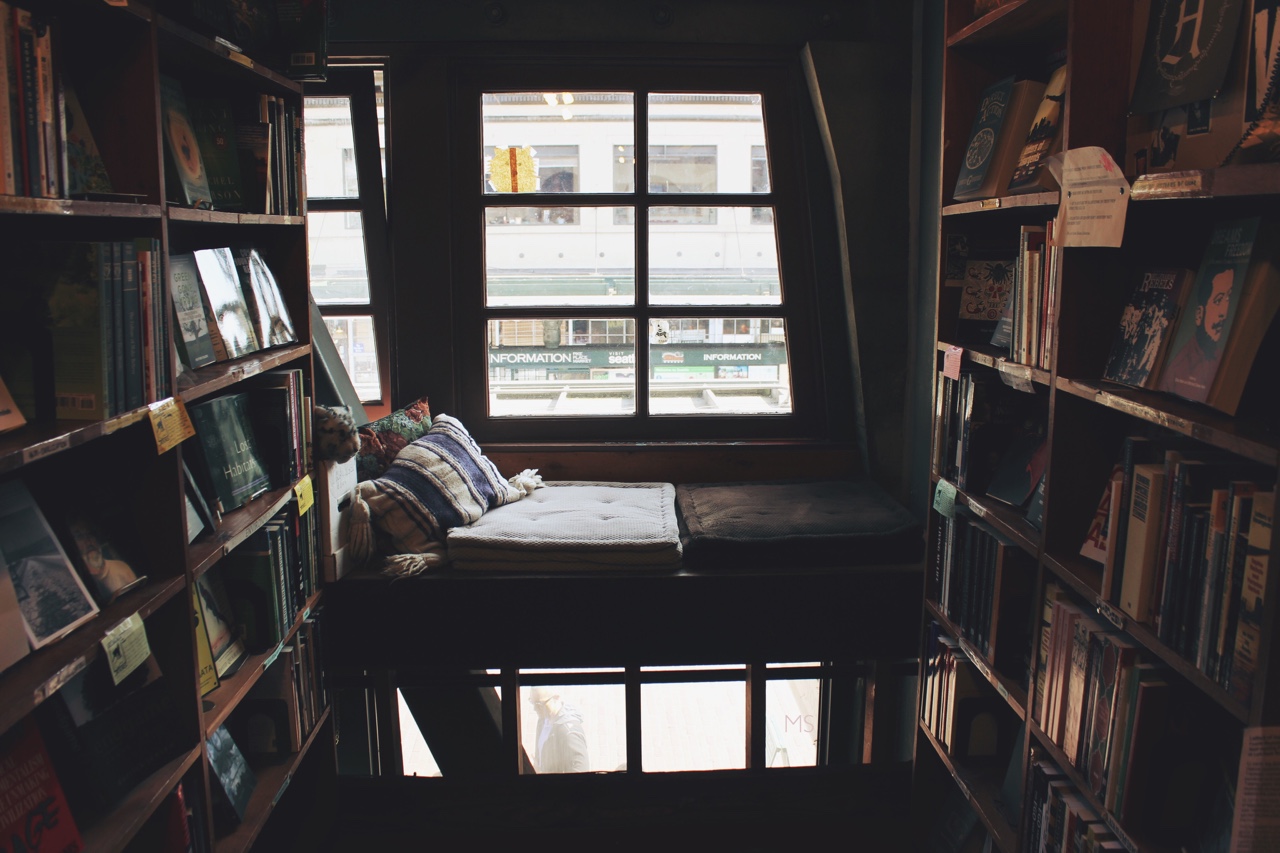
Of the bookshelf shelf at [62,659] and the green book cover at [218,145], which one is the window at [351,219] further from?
the bookshelf shelf at [62,659]

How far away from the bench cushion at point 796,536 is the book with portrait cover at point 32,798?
1.79 m

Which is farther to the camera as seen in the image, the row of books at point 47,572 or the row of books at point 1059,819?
the row of books at point 1059,819

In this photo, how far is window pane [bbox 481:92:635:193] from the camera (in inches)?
136

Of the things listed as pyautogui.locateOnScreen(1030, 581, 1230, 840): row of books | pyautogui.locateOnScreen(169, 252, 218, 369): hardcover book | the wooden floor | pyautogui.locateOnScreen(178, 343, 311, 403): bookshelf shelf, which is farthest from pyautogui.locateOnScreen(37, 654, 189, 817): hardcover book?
pyautogui.locateOnScreen(1030, 581, 1230, 840): row of books

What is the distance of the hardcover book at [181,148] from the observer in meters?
1.95

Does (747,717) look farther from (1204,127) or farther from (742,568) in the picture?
(1204,127)

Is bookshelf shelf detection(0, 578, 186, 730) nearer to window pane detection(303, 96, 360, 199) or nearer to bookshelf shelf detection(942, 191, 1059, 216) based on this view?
bookshelf shelf detection(942, 191, 1059, 216)

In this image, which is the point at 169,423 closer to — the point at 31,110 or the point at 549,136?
the point at 31,110

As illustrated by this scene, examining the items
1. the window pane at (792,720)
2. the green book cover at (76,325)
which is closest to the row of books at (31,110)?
the green book cover at (76,325)

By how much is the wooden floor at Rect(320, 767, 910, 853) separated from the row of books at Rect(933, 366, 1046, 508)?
4.01ft

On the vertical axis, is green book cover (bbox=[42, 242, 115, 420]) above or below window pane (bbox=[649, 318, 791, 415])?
above

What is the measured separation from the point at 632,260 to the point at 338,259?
1.10 m

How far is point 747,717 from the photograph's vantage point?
307 centimetres

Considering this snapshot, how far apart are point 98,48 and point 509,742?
223cm
